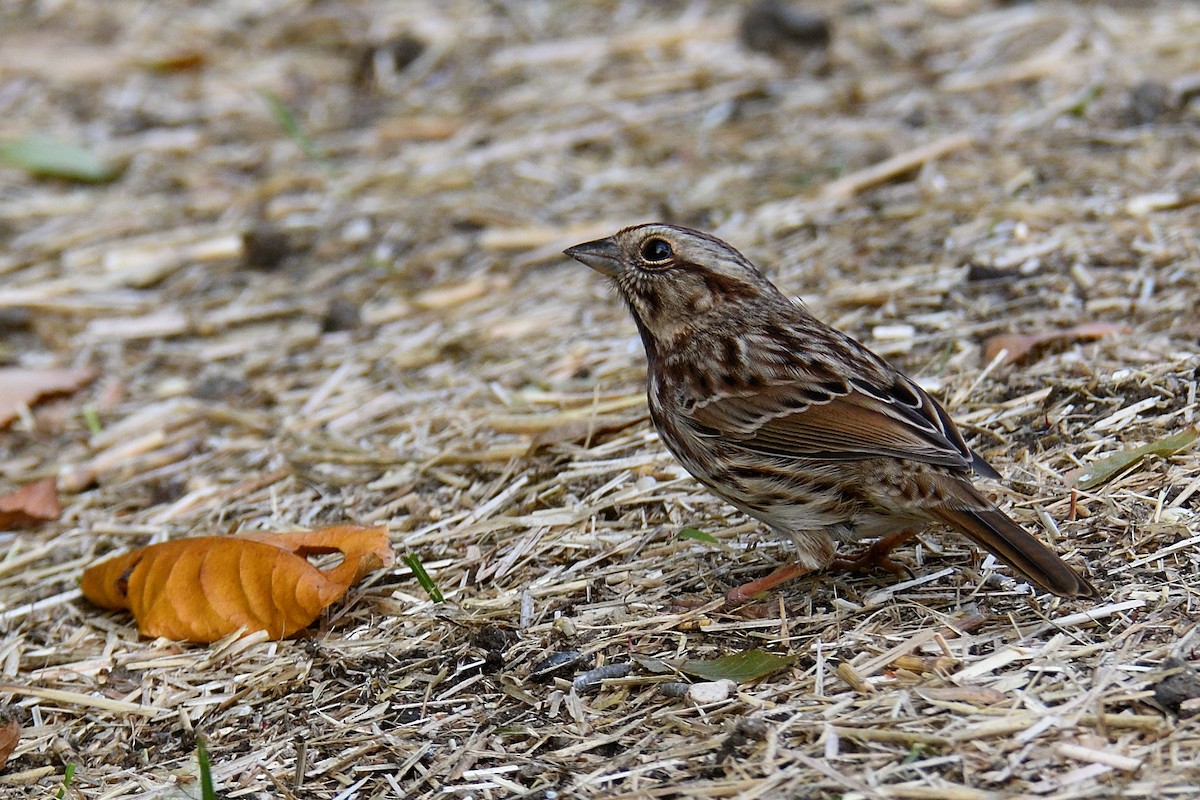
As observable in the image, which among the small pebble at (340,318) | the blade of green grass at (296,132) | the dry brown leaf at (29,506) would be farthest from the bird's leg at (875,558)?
the blade of green grass at (296,132)

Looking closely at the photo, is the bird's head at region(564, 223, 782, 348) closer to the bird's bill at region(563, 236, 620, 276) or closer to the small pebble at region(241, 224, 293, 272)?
the bird's bill at region(563, 236, 620, 276)

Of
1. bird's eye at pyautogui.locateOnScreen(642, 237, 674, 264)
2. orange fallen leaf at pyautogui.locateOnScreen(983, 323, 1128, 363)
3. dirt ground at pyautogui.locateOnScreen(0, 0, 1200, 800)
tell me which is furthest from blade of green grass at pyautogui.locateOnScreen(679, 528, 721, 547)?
orange fallen leaf at pyautogui.locateOnScreen(983, 323, 1128, 363)

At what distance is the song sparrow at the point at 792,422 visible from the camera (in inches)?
150

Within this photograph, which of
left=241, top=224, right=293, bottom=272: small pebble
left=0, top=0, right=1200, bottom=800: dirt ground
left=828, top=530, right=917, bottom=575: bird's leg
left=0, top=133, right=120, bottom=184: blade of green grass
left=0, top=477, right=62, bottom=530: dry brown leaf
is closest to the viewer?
left=0, top=0, right=1200, bottom=800: dirt ground

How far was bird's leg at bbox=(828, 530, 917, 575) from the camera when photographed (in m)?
4.13

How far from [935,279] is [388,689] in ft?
9.30

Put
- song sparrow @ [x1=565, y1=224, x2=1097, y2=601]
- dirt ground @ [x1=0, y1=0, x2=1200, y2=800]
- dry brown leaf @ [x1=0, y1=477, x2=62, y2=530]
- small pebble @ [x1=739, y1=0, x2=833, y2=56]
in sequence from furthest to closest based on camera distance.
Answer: small pebble @ [x1=739, y1=0, x2=833, y2=56], dry brown leaf @ [x1=0, y1=477, x2=62, y2=530], song sparrow @ [x1=565, y1=224, x2=1097, y2=601], dirt ground @ [x1=0, y1=0, x2=1200, y2=800]

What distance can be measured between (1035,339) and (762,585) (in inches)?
62.4

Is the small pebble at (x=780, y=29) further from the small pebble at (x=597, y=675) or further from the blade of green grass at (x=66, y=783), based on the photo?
the blade of green grass at (x=66, y=783)

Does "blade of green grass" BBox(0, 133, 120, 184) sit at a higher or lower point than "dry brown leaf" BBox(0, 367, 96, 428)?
higher

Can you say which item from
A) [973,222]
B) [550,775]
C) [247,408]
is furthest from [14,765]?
[973,222]

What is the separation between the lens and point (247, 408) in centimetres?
595

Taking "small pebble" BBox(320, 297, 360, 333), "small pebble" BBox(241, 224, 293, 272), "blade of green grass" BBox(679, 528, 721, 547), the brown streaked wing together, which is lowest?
"blade of green grass" BBox(679, 528, 721, 547)

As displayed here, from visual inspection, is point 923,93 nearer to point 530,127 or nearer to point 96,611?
point 530,127
